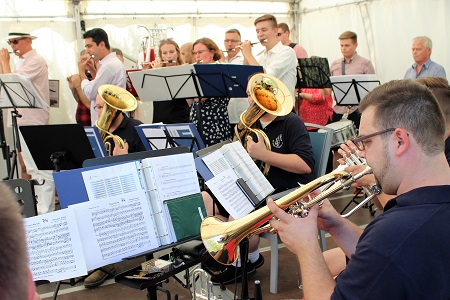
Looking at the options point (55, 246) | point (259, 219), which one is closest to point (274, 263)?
point (259, 219)

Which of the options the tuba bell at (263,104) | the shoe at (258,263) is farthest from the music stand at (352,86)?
the shoe at (258,263)

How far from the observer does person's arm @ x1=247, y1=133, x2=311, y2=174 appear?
10.8 ft

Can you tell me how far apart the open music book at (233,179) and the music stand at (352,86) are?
326 centimetres

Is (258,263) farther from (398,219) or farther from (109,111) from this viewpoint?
(398,219)

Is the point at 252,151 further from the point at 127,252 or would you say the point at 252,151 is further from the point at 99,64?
the point at 99,64

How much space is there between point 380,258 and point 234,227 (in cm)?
78

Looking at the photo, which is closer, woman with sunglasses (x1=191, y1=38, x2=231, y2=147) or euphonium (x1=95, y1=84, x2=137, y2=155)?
euphonium (x1=95, y1=84, x2=137, y2=155)

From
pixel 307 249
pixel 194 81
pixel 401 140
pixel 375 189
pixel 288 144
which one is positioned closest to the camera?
pixel 401 140

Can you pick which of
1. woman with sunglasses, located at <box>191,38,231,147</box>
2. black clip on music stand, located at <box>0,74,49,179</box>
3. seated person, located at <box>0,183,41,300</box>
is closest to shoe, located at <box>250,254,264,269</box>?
Answer: woman with sunglasses, located at <box>191,38,231,147</box>

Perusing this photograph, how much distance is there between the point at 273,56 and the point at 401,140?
3.49m

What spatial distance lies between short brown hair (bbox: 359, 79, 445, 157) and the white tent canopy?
5.68m

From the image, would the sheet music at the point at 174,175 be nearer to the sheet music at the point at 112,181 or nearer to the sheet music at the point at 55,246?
the sheet music at the point at 112,181

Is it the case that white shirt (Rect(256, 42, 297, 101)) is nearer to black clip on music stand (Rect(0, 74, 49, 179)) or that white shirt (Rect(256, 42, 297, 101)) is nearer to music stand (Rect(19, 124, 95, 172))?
music stand (Rect(19, 124, 95, 172))

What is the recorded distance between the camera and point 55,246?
194 cm
